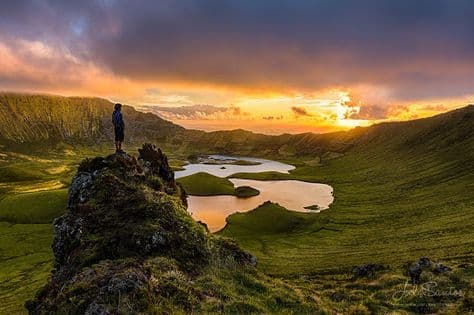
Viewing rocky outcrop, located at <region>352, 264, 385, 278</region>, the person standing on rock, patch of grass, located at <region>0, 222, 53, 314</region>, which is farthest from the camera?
patch of grass, located at <region>0, 222, 53, 314</region>

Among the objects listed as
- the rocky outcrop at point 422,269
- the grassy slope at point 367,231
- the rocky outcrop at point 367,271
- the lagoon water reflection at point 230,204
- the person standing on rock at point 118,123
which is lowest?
the lagoon water reflection at point 230,204

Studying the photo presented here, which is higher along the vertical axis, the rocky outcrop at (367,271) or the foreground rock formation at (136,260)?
the foreground rock formation at (136,260)

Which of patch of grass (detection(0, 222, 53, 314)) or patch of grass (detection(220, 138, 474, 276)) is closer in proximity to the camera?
patch of grass (detection(0, 222, 53, 314))

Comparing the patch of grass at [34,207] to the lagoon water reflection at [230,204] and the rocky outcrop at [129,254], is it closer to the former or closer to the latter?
the lagoon water reflection at [230,204]

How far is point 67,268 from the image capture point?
1324 inches

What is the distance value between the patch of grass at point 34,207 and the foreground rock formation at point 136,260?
12885cm

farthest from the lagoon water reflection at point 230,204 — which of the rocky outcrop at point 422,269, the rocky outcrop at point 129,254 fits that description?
the rocky outcrop at point 129,254

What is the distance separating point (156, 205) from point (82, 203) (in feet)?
30.4

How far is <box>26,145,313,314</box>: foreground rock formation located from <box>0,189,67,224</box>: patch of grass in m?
129

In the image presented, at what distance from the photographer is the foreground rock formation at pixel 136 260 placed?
24.2 meters

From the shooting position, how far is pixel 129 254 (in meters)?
32.5

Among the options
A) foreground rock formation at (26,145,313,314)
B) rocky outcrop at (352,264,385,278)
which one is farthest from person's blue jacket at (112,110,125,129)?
rocky outcrop at (352,264,385,278)

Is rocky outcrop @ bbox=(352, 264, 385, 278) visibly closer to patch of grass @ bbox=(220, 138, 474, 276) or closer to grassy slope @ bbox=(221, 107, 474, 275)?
patch of grass @ bbox=(220, 138, 474, 276)

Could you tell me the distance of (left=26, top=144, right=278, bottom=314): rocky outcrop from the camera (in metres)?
24.0
